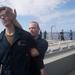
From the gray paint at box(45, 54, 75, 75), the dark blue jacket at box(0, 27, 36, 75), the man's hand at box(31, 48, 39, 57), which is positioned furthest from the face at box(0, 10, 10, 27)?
the gray paint at box(45, 54, 75, 75)

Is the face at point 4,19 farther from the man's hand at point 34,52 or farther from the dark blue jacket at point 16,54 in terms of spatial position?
the man's hand at point 34,52

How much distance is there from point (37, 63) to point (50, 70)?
97.2 inches

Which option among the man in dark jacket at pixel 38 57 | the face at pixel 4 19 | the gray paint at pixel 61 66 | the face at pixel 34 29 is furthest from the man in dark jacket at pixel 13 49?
the gray paint at pixel 61 66

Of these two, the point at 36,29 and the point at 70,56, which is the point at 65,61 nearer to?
the point at 70,56

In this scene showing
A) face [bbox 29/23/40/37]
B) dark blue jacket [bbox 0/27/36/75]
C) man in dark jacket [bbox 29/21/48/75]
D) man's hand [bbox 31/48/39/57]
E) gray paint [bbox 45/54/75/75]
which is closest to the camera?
dark blue jacket [bbox 0/27/36/75]

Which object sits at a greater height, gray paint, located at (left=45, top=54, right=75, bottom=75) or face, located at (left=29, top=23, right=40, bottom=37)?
face, located at (left=29, top=23, right=40, bottom=37)

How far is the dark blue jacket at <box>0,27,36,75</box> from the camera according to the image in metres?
2.14

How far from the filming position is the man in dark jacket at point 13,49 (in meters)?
2.15

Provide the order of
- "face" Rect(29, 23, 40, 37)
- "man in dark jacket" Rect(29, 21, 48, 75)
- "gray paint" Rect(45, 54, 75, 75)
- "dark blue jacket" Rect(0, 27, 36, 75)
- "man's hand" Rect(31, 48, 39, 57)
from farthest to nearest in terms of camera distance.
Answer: "gray paint" Rect(45, 54, 75, 75)
"face" Rect(29, 23, 40, 37)
"man in dark jacket" Rect(29, 21, 48, 75)
"man's hand" Rect(31, 48, 39, 57)
"dark blue jacket" Rect(0, 27, 36, 75)

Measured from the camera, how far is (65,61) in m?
5.97

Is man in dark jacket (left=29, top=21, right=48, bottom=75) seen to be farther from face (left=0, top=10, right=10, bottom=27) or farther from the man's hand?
face (left=0, top=10, right=10, bottom=27)

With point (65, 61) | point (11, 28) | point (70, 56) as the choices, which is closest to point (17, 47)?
point (11, 28)

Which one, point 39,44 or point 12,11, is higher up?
point 12,11

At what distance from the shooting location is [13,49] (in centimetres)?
214
